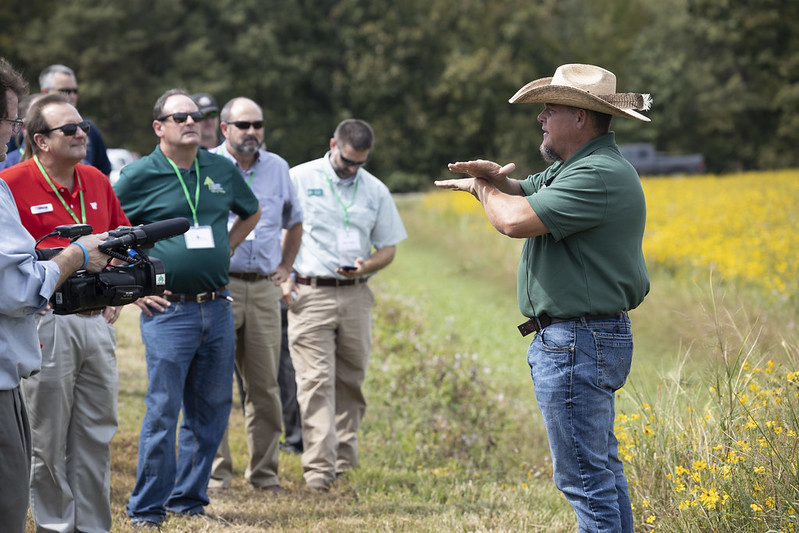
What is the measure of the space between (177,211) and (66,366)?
1.11 meters

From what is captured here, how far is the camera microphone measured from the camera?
361 cm

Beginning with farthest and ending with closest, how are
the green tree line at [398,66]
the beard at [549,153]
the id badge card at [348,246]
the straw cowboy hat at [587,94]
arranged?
1. the green tree line at [398,66]
2. the id badge card at [348,246]
3. the beard at [549,153]
4. the straw cowboy hat at [587,94]

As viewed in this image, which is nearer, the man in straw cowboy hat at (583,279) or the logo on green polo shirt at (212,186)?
the man in straw cowboy hat at (583,279)

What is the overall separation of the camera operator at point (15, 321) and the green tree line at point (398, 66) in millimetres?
34778

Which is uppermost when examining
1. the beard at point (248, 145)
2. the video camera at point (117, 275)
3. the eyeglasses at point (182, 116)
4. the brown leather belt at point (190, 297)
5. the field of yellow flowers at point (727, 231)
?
the eyeglasses at point (182, 116)

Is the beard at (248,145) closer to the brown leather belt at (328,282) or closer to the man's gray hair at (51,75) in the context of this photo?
the brown leather belt at (328,282)

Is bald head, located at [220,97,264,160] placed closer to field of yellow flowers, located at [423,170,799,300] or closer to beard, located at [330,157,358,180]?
beard, located at [330,157,358,180]

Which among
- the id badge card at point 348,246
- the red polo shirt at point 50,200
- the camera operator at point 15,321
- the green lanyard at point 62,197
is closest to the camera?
the camera operator at point 15,321

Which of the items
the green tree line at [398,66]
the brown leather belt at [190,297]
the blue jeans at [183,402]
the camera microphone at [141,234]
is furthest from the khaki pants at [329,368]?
the green tree line at [398,66]

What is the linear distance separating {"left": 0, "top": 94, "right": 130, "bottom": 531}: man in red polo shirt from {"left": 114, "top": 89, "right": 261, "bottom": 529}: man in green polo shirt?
1.20 feet

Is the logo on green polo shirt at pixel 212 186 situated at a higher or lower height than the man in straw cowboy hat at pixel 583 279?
higher

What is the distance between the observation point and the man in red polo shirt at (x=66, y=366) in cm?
429

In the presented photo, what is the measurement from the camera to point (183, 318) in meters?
5.02

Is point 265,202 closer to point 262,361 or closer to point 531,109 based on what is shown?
point 262,361
